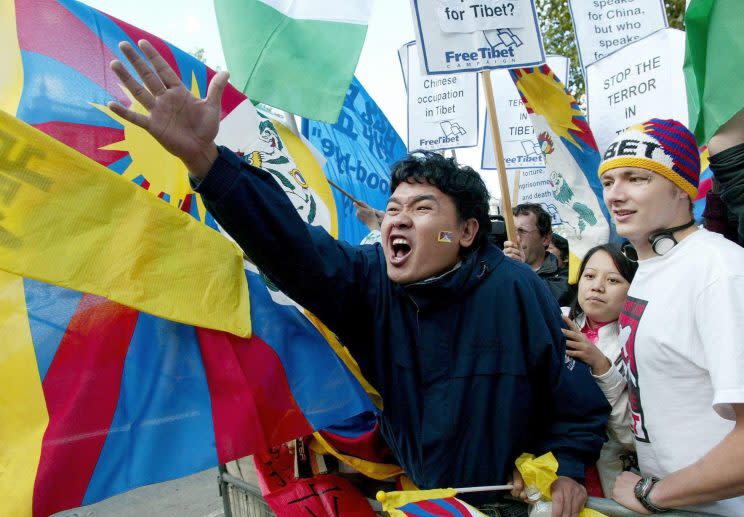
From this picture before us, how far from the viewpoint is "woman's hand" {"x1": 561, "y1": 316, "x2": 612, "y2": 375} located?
6.21ft

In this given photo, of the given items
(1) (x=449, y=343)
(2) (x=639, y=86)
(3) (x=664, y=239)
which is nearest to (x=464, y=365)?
(1) (x=449, y=343)

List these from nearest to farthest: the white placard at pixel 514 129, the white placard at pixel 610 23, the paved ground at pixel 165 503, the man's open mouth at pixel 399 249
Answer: the man's open mouth at pixel 399 249, the paved ground at pixel 165 503, the white placard at pixel 610 23, the white placard at pixel 514 129

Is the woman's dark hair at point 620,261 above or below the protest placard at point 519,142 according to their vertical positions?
below

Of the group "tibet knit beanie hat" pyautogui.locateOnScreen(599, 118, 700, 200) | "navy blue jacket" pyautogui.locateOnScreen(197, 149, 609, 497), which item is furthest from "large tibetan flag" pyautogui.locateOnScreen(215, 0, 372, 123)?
"tibet knit beanie hat" pyautogui.locateOnScreen(599, 118, 700, 200)

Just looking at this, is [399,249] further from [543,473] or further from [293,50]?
[293,50]

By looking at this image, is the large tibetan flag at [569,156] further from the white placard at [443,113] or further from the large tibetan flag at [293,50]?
the white placard at [443,113]

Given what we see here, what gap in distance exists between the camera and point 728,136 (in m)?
1.74

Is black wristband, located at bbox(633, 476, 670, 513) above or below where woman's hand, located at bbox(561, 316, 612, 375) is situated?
below

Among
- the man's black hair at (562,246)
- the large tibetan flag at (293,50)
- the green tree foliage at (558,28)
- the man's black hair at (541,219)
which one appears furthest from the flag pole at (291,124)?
the green tree foliage at (558,28)

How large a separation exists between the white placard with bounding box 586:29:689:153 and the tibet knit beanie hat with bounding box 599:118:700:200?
1416 mm

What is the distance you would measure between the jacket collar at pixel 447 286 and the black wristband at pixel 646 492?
715mm

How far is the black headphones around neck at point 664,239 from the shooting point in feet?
5.58

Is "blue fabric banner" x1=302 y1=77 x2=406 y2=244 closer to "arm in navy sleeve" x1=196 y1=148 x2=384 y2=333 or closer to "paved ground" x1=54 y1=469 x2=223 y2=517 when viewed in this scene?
"arm in navy sleeve" x1=196 y1=148 x2=384 y2=333

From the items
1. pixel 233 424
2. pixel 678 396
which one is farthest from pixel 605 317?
pixel 233 424
